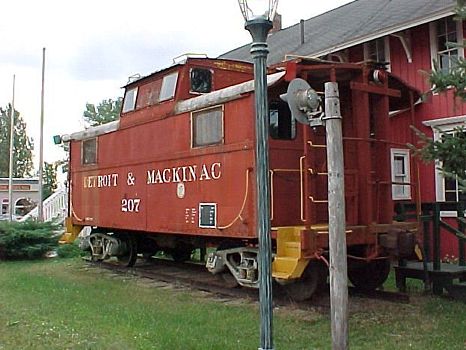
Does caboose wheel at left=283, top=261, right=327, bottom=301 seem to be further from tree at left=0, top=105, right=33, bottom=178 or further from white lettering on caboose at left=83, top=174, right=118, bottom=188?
tree at left=0, top=105, right=33, bottom=178

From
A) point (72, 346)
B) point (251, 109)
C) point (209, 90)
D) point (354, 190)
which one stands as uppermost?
point (209, 90)

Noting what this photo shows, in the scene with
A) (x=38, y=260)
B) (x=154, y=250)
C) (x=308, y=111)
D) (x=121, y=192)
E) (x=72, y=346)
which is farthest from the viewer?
(x=38, y=260)

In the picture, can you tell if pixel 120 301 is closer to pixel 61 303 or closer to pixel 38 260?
pixel 61 303

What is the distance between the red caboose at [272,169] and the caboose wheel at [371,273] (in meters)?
0.02

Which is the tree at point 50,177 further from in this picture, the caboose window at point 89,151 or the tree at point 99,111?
the caboose window at point 89,151

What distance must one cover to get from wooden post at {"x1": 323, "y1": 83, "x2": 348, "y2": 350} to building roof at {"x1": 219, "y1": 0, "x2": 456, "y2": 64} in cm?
587

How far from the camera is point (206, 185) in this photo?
30.8 ft

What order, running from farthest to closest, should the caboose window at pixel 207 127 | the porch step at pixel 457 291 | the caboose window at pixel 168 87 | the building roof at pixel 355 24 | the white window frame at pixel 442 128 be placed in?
the building roof at pixel 355 24, the white window frame at pixel 442 128, the caboose window at pixel 168 87, the caboose window at pixel 207 127, the porch step at pixel 457 291

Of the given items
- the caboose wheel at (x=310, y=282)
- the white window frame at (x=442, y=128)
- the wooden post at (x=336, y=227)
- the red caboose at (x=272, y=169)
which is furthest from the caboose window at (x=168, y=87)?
the wooden post at (x=336, y=227)

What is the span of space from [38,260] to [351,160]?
1003 cm

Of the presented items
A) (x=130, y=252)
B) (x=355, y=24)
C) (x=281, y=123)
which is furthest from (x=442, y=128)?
(x=130, y=252)

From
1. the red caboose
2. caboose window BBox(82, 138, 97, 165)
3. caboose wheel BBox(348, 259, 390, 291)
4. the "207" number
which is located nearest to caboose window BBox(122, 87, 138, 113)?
the red caboose

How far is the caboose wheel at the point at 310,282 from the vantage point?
28.0 ft

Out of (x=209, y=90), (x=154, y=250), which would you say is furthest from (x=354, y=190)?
(x=154, y=250)
